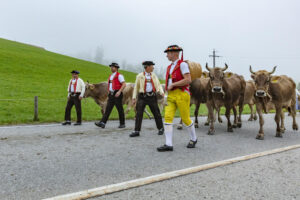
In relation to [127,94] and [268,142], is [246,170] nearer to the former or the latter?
[268,142]

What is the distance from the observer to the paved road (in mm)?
3000

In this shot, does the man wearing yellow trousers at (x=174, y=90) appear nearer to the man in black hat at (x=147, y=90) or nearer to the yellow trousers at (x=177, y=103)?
the yellow trousers at (x=177, y=103)

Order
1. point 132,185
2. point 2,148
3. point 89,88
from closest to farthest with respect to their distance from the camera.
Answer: point 132,185
point 2,148
point 89,88

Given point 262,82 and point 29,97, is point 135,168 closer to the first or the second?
point 262,82

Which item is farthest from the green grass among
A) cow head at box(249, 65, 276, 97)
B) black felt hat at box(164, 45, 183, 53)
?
black felt hat at box(164, 45, 183, 53)

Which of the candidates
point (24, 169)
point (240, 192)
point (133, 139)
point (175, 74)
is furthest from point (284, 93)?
point (24, 169)

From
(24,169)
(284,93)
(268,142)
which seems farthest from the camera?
(284,93)

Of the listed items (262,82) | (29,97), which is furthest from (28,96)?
(262,82)

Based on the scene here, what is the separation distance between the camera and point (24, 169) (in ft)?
12.4

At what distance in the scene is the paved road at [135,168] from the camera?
3.00 meters

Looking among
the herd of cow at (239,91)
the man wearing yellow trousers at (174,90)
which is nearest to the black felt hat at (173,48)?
the man wearing yellow trousers at (174,90)

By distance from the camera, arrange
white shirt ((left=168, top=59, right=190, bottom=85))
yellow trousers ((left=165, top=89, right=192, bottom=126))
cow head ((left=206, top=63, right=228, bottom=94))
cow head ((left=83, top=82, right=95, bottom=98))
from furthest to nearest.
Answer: cow head ((left=83, top=82, right=95, bottom=98)) < cow head ((left=206, top=63, right=228, bottom=94)) < yellow trousers ((left=165, top=89, right=192, bottom=126)) < white shirt ((left=168, top=59, right=190, bottom=85))

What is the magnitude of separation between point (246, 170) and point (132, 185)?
1.94 metres

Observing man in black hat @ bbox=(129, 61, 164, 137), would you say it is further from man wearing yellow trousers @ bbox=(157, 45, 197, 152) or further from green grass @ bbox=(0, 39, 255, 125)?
green grass @ bbox=(0, 39, 255, 125)
